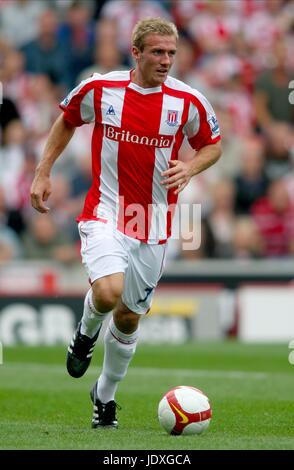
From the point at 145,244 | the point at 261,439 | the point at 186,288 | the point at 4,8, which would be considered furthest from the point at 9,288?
the point at 261,439

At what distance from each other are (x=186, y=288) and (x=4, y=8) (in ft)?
19.9

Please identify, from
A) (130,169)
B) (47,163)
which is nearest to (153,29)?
(130,169)

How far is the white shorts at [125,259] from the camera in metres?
7.64

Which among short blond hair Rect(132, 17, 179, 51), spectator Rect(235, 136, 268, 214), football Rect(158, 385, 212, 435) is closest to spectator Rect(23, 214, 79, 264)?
spectator Rect(235, 136, 268, 214)

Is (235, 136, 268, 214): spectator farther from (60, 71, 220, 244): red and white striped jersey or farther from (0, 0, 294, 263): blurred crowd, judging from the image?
(60, 71, 220, 244): red and white striped jersey

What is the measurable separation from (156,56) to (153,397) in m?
3.35

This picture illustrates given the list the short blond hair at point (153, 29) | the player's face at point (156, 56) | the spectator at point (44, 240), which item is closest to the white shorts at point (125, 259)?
the player's face at point (156, 56)

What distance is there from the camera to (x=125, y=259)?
7797mm

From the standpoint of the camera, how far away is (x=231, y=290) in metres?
16.1

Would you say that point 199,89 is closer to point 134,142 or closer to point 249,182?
point 249,182

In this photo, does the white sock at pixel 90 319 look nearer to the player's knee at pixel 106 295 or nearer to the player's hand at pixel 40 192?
the player's knee at pixel 106 295

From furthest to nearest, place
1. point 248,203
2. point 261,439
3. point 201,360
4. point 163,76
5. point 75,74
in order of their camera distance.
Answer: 1. point 75,74
2. point 248,203
3. point 201,360
4. point 163,76
5. point 261,439

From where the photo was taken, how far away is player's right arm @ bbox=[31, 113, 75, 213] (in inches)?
312

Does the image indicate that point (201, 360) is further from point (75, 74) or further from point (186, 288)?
point (75, 74)
